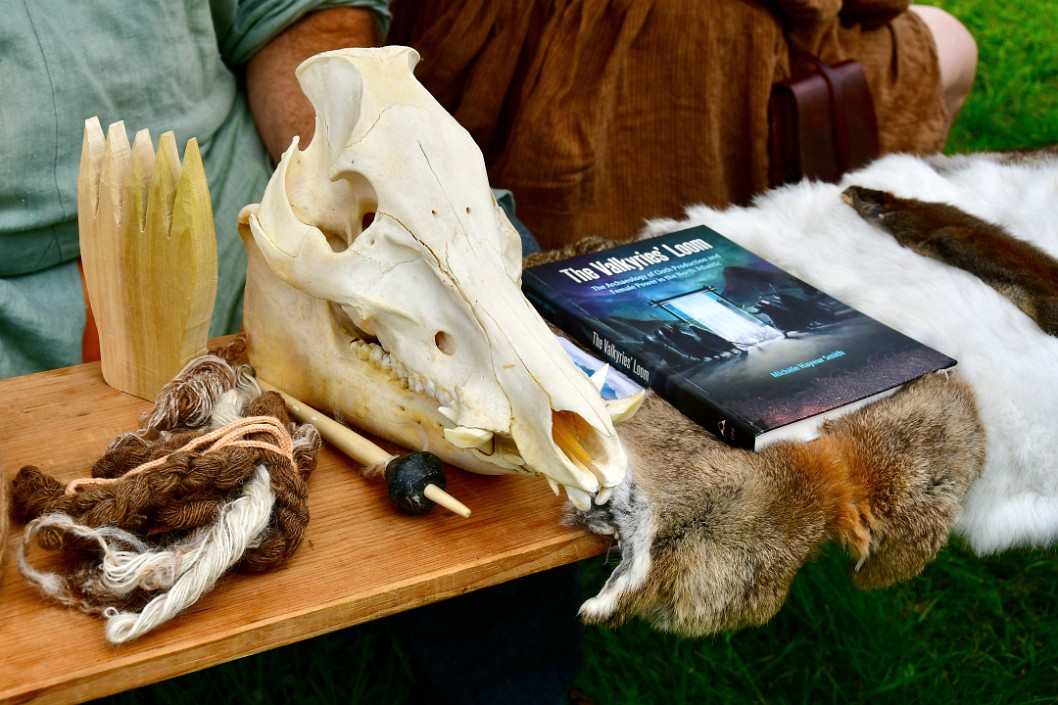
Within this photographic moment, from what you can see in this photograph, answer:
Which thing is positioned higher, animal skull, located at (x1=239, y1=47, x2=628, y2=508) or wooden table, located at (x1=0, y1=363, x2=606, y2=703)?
animal skull, located at (x1=239, y1=47, x2=628, y2=508)

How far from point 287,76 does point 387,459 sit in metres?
0.83

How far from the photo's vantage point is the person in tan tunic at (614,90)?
1.89m

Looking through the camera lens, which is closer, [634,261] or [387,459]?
[387,459]

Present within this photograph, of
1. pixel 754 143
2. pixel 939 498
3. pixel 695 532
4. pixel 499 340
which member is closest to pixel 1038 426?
pixel 939 498

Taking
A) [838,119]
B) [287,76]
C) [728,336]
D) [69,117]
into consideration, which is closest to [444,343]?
[728,336]

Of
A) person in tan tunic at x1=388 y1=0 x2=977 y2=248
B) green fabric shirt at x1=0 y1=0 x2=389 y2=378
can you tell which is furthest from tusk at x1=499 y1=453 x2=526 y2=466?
person in tan tunic at x1=388 y1=0 x2=977 y2=248

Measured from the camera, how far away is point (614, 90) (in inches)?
75.8

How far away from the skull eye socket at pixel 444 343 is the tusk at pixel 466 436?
0.08 meters

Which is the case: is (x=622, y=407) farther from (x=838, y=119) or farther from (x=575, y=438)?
(x=838, y=119)

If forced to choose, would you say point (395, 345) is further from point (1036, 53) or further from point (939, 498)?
point (1036, 53)

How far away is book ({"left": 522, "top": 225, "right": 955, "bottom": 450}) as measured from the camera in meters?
0.99

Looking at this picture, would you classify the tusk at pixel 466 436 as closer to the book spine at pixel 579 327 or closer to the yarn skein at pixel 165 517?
the yarn skein at pixel 165 517

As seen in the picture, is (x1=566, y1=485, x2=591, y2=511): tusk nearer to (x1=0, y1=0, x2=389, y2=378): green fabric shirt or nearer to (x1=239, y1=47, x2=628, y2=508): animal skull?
(x1=239, y1=47, x2=628, y2=508): animal skull

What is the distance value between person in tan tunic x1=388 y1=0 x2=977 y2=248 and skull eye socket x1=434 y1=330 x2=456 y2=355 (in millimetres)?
1103
